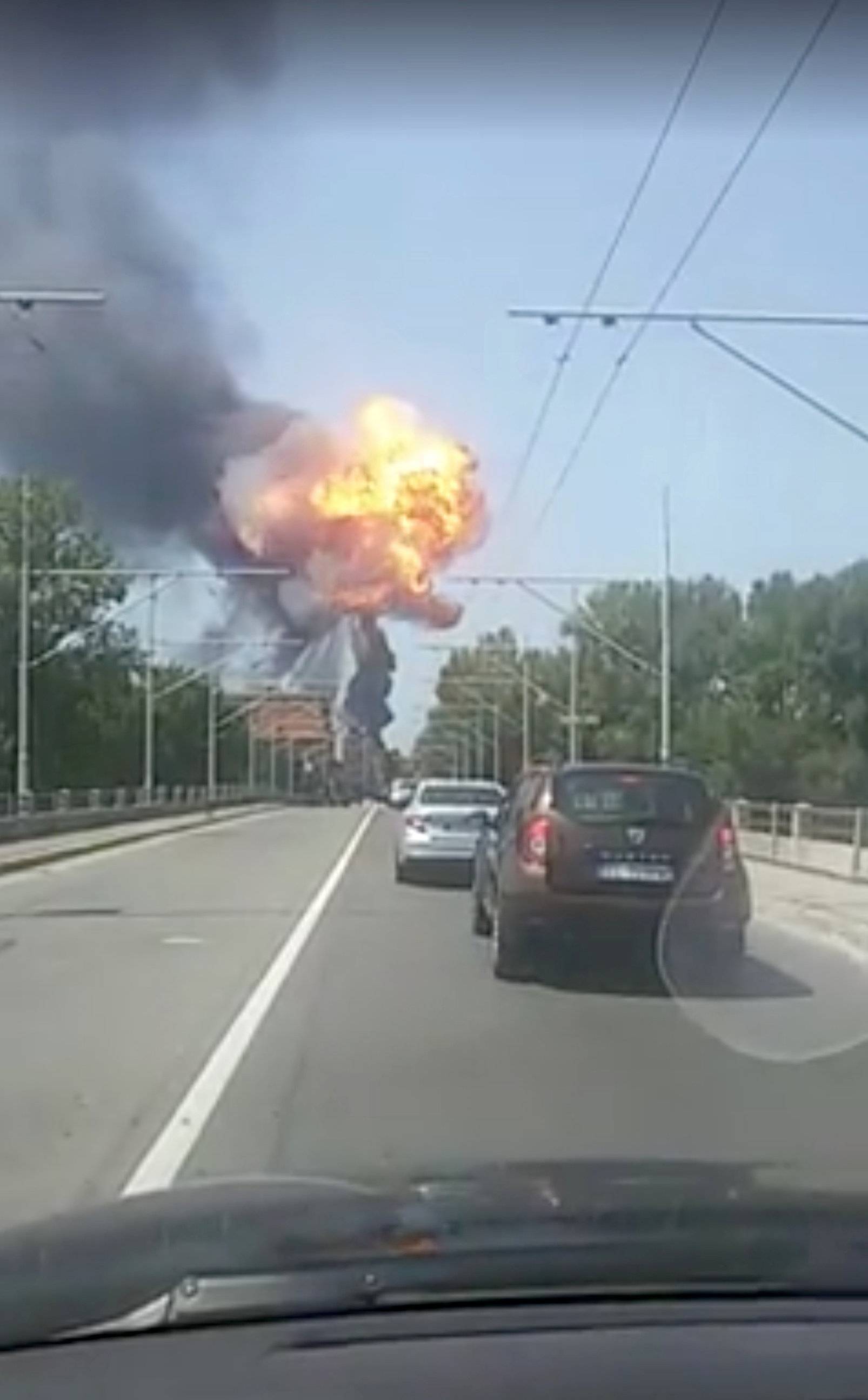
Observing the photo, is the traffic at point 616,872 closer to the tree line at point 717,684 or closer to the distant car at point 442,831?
the distant car at point 442,831

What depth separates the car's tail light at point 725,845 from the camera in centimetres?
1955

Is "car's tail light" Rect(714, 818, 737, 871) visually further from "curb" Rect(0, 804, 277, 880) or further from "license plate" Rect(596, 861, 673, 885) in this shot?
"curb" Rect(0, 804, 277, 880)

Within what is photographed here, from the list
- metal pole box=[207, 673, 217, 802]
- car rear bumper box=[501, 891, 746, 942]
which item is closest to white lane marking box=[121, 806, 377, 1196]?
car rear bumper box=[501, 891, 746, 942]

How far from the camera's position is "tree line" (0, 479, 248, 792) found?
4304 inches

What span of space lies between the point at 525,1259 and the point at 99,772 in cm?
13664

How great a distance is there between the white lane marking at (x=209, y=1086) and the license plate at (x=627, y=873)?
2.52 metres

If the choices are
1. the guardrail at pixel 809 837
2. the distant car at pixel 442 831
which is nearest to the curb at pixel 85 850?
the distant car at pixel 442 831

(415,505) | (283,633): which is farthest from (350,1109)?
(283,633)

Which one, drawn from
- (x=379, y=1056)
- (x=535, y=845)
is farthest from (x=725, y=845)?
(x=379, y=1056)

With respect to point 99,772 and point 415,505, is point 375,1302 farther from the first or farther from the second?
point 99,772

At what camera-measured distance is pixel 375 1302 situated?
4203 mm

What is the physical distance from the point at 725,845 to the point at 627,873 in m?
0.92

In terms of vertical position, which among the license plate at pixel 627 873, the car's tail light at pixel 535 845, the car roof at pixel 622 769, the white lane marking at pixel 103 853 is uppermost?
the car roof at pixel 622 769

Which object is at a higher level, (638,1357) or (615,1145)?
(638,1357)
